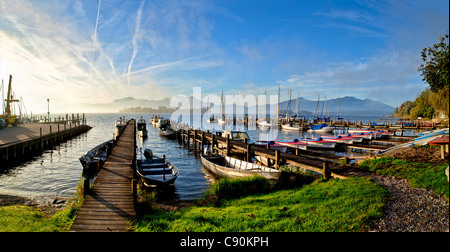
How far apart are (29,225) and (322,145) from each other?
115 feet

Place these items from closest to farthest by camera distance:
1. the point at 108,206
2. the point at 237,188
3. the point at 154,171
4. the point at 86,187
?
the point at 108,206, the point at 86,187, the point at 237,188, the point at 154,171

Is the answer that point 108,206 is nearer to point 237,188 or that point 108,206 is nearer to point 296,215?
point 237,188

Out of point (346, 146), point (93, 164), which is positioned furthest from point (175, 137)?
point (346, 146)

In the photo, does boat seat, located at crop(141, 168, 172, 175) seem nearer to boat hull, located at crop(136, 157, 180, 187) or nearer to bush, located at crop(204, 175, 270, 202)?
boat hull, located at crop(136, 157, 180, 187)

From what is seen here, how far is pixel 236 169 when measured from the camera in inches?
697

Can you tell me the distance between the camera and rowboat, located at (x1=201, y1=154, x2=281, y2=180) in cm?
1541

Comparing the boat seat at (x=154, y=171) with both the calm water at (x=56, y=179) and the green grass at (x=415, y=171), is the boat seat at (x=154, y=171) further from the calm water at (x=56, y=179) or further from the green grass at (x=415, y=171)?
the green grass at (x=415, y=171)

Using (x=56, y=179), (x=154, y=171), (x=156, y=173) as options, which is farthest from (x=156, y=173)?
(x=56, y=179)

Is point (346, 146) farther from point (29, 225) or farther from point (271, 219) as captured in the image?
point (29, 225)

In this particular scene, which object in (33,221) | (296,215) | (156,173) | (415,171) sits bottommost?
(33,221)

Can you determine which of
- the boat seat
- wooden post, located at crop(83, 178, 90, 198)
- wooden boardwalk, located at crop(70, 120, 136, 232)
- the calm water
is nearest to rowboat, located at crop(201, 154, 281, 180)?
the calm water

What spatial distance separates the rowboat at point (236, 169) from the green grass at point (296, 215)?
4090 mm

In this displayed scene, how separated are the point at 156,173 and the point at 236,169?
22.0 ft

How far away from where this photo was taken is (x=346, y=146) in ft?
117
